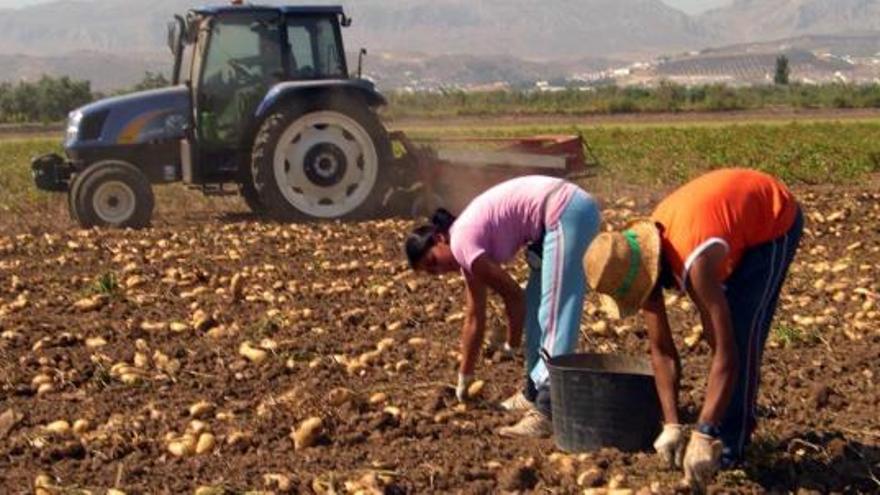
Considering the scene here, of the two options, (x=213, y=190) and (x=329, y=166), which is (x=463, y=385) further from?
(x=213, y=190)

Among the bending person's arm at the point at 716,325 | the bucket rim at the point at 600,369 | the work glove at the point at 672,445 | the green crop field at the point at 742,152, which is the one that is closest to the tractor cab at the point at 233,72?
the green crop field at the point at 742,152

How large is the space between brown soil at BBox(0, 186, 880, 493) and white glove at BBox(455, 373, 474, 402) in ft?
0.17

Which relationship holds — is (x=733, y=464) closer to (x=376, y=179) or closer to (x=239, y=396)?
(x=239, y=396)

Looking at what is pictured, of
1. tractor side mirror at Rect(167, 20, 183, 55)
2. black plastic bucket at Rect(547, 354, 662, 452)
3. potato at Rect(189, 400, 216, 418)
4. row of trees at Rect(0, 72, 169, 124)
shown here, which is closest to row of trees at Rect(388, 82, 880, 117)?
row of trees at Rect(0, 72, 169, 124)

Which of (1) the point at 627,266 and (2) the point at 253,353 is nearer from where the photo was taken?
(1) the point at 627,266

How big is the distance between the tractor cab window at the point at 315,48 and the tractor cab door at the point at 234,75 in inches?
6.5

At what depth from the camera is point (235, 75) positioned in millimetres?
13523

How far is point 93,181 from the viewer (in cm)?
1323

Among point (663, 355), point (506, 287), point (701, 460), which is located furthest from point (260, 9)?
point (701, 460)

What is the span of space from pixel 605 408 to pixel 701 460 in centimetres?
65

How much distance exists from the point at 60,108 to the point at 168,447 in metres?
44.9

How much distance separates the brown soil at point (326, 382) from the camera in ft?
17.0

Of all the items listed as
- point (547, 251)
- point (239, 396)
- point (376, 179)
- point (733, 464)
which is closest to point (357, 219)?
point (376, 179)

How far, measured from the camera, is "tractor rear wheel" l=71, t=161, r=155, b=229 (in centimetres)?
1323
